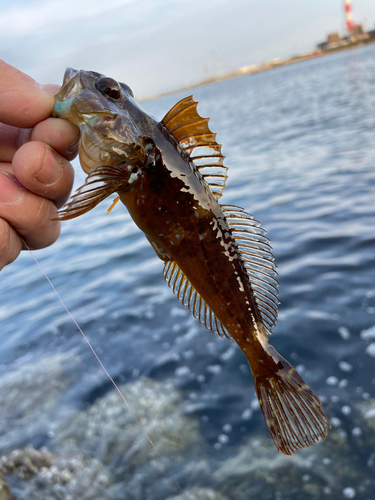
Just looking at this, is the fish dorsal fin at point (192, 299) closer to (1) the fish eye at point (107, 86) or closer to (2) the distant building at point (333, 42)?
(1) the fish eye at point (107, 86)

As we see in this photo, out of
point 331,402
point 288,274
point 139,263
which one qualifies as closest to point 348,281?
point 288,274

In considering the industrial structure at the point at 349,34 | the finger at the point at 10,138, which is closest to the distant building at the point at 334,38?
the industrial structure at the point at 349,34

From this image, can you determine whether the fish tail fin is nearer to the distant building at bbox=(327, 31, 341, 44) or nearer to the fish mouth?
the fish mouth

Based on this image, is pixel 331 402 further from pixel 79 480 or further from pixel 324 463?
pixel 79 480

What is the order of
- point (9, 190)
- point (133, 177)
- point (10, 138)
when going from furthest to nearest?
point (10, 138) < point (9, 190) < point (133, 177)

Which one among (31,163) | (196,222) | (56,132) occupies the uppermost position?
(56,132)

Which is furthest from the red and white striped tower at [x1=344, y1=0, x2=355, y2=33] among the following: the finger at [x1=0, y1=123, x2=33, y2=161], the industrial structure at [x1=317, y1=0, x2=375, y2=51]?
the finger at [x1=0, y1=123, x2=33, y2=161]

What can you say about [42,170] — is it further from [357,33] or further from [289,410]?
[357,33]

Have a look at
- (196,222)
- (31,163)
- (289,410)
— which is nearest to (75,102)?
(31,163)
